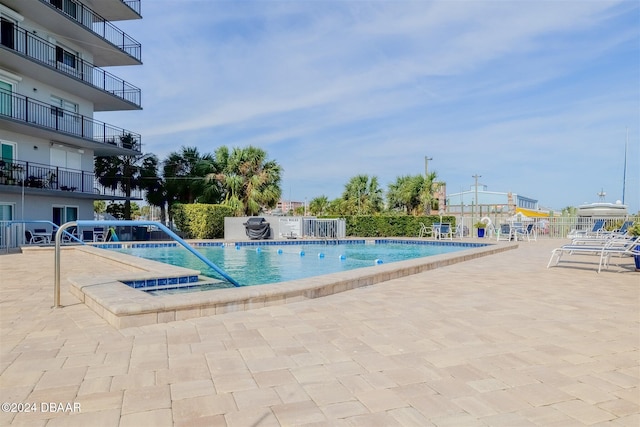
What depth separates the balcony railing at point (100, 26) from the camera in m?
18.7

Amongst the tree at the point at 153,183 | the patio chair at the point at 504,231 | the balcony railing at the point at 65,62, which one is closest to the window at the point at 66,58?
the balcony railing at the point at 65,62

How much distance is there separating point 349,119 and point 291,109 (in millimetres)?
4606

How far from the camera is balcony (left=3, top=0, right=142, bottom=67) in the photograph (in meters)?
16.2

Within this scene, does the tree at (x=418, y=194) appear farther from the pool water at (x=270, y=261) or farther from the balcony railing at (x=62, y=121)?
the balcony railing at (x=62, y=121)

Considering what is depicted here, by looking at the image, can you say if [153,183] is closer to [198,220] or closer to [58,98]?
[58,98]

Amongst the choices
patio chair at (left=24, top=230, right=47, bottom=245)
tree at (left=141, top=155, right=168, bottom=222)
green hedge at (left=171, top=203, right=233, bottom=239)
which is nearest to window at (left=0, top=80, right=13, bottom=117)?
patio chair at (left=24, top=230, right=47, bottom=245)

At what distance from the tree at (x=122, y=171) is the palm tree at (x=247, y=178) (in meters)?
5.34

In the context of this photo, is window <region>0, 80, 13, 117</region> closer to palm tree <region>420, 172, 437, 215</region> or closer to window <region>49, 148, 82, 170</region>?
window <region>49, 148, 82, 170</region>

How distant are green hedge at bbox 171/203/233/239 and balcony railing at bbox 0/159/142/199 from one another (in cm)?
483

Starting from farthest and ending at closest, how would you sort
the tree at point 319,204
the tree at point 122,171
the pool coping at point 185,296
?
the tree at point 319,204, the tree at point 122,171, the pool coping at point 185,296

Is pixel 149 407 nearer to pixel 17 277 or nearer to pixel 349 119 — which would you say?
pixel 17 277

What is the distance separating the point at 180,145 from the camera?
1045 inches

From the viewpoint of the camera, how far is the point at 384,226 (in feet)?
72.9

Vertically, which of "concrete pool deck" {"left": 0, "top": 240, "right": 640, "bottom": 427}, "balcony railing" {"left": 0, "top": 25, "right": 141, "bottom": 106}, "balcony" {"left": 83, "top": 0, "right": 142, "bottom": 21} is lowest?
"concrete pool deck" {"left": 0, "top": 240, "right": 640, "bottom": 427}
